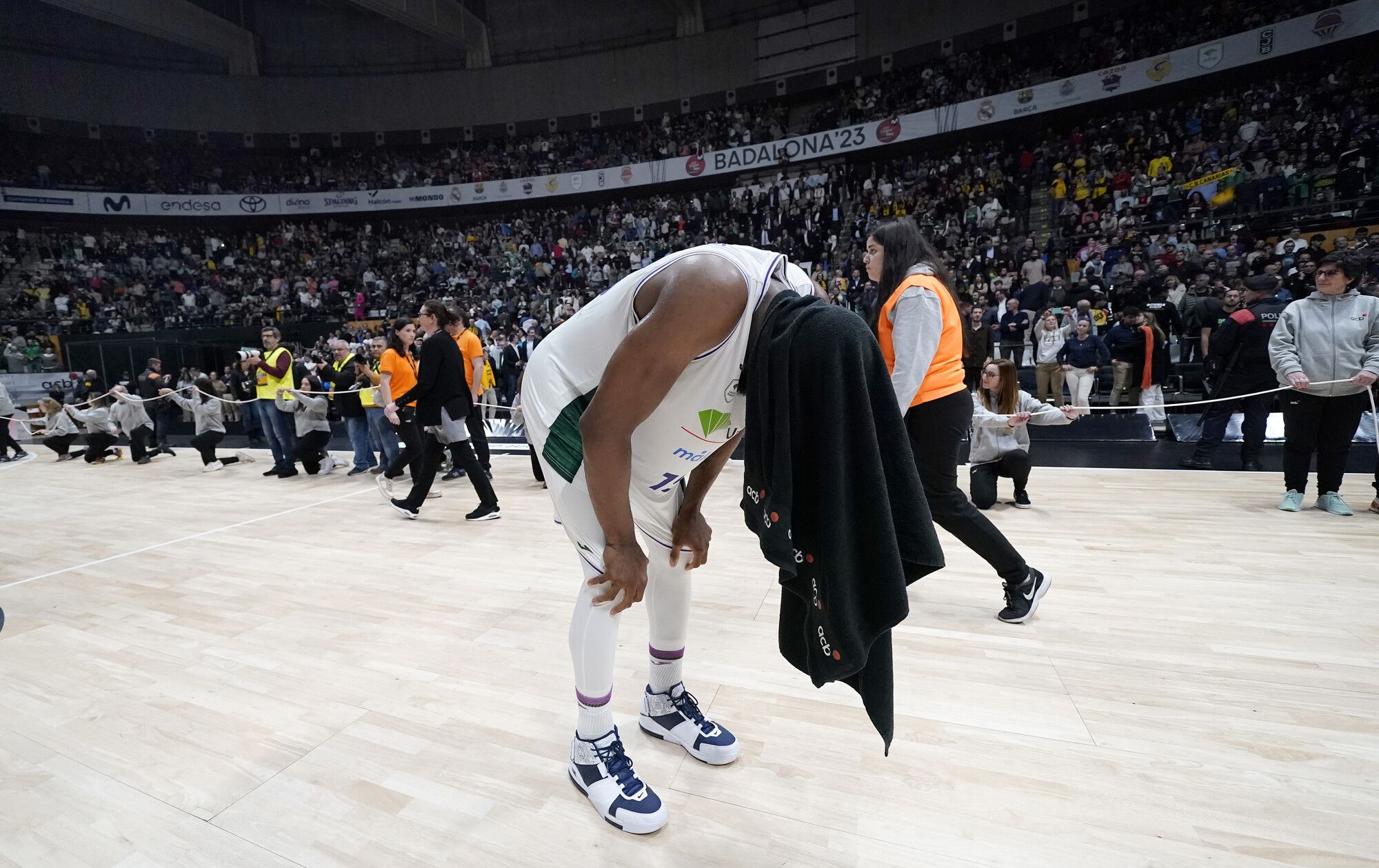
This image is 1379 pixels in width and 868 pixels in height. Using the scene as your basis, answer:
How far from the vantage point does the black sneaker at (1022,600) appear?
2.41 metres

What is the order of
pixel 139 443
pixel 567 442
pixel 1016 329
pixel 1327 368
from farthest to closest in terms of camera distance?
pixel 1016 329, pixel 139 443, pixel 1327 368, pixel 567 442

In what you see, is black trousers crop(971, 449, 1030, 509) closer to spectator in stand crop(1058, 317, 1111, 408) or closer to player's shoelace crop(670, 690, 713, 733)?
player's shoelace crop(670, 690, 713, 733)

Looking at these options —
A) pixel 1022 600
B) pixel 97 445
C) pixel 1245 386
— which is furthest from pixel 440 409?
pixel 97 445

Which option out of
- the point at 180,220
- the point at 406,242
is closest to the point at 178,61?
the point at 180,220

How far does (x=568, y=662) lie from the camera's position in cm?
225

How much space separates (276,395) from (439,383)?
315 centimetres

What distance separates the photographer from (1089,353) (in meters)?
6.85

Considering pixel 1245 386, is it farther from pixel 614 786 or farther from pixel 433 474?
pixel 433 474

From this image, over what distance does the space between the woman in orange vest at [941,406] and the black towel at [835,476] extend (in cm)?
130

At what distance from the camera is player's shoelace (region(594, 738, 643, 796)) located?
1464 millimetres

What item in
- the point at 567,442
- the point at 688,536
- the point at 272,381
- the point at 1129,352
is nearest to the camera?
the point at 567,442

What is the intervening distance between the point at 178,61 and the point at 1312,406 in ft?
99.1

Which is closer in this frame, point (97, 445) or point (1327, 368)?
point (1327, 368)

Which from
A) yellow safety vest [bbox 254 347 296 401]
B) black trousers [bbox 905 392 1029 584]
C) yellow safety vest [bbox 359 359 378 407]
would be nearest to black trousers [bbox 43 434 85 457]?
yellow safety vest [bbox 254 347 296 401]
